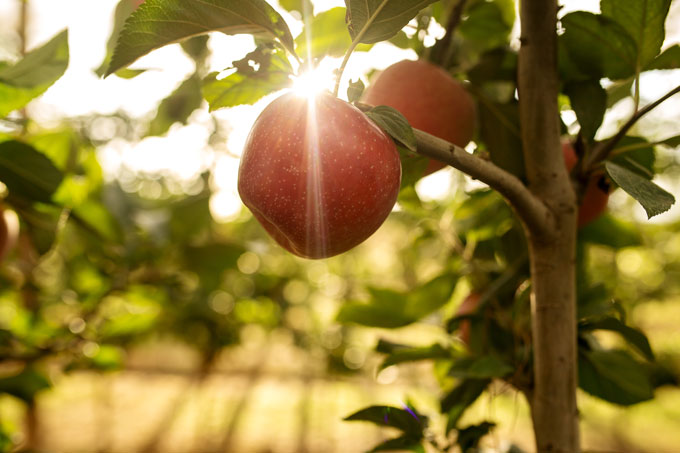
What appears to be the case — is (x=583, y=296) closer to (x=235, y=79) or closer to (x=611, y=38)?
(x=611, y=38)

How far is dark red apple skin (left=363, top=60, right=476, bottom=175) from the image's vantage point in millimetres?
476

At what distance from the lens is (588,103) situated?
423 millimetres

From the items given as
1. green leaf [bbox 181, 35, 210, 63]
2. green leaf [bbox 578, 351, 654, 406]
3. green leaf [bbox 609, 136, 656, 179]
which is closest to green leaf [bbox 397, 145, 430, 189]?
green leaf [bbox 609, 136, 656, 179]

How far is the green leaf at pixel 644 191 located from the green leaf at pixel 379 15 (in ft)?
0.53

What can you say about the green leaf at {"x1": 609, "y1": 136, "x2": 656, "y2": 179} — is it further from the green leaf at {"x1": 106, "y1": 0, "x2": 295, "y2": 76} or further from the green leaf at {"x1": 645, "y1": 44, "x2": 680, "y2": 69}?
the green leaf at {"x1": 106, "y1": 0, "x2": 295, "y2": 76}

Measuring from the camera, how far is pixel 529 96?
1.27ft

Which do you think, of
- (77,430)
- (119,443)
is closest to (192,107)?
(119,443)

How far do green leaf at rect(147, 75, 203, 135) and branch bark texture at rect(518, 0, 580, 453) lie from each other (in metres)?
0.52

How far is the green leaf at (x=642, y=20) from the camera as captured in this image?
372 millimetres

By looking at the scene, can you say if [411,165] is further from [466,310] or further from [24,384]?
[24,384]

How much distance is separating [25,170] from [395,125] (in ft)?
1.32

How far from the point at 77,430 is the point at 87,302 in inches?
175

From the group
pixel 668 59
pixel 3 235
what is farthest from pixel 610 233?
pixel 3 235

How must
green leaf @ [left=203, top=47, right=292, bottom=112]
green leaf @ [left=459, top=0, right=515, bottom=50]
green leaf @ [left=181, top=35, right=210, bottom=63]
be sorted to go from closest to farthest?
green leaf @ [left=203, top=47, right=292, bottom=112]
green leaf @ [left=459, top=0, right=515, bottom=50]
green leaf @ [left=181, top=35, right=210, bottom=63]
